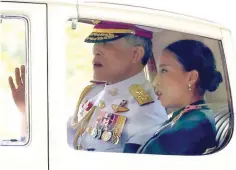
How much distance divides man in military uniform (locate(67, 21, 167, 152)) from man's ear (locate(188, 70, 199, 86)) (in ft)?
0.60

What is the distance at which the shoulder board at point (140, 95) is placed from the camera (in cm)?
213

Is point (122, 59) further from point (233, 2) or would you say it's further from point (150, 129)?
point (233, 2)

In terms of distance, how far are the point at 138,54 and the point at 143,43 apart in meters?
0.05

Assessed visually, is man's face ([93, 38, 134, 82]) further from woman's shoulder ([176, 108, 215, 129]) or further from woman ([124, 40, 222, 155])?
woman's shoulder ([176, 108, 215, 129])

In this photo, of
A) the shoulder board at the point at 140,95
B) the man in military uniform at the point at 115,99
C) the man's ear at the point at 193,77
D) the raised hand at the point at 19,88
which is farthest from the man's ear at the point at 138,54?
the raised hand at the point at 19,88

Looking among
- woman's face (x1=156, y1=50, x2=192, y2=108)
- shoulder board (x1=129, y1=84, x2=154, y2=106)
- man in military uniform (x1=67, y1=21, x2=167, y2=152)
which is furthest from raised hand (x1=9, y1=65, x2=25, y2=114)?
woman's face (x1=156, y1=50, x2=192, y2=108)

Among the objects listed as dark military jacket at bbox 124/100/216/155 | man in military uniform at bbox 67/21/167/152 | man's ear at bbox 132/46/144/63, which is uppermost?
man's ear at bbox 132/46/144/63

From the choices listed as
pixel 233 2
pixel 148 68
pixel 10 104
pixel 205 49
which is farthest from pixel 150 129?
pixel 233 2

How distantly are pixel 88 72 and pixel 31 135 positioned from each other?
0.36 metres

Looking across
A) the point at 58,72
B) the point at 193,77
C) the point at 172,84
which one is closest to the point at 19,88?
the point at 58,72

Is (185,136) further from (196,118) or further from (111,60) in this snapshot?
(111,60)

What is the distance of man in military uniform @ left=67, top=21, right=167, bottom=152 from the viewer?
210 cm

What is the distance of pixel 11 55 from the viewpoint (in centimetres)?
202

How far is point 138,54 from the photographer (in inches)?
86.1
